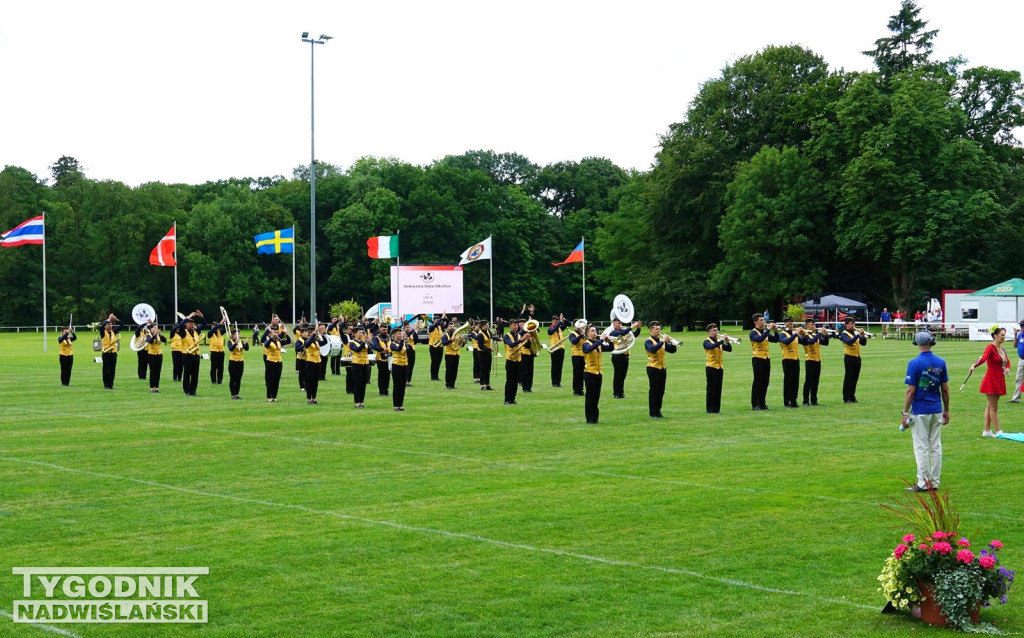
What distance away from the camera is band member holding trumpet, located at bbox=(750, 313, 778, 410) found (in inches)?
894

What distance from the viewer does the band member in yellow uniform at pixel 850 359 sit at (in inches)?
947

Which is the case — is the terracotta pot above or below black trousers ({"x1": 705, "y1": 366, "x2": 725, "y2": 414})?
below

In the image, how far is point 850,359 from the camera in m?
24.3

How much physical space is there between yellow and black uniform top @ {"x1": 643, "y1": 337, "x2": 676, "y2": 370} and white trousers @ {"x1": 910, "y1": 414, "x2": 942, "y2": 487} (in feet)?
27.8

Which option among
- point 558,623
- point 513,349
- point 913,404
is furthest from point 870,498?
point 513,349

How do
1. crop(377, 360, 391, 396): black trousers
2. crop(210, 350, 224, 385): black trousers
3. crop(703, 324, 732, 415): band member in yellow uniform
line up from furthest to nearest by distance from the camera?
1. crop(210, 350, 224, 385): black trousers
2. crop(377, 360, 391, 396): black trousers
3. crop(703, 324, 732, 415): band member in yellow uniform

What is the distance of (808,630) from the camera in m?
7.57

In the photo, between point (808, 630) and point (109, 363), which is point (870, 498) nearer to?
→ point (808, 630)

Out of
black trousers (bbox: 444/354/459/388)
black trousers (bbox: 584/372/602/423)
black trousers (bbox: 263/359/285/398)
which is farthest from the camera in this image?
black trousers (bbox: 444/354/459/388)

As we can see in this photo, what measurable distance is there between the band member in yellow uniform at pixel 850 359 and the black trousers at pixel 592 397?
22.2ft

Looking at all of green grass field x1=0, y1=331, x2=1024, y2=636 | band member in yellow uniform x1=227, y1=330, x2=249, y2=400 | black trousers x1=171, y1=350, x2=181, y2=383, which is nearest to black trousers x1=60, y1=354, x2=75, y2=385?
black trousers x1=171, y1=350, x2=181, y2=383

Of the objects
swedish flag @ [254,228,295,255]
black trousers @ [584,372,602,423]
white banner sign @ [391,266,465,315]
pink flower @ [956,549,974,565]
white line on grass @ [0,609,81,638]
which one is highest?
swedish flag @ [254,228,295,255]

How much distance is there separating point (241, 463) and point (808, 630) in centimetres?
969

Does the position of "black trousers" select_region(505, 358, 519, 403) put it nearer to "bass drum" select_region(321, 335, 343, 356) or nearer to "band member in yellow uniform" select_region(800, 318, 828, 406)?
"band member in yellow uniform" select_region(800, 318, 828, 406)
